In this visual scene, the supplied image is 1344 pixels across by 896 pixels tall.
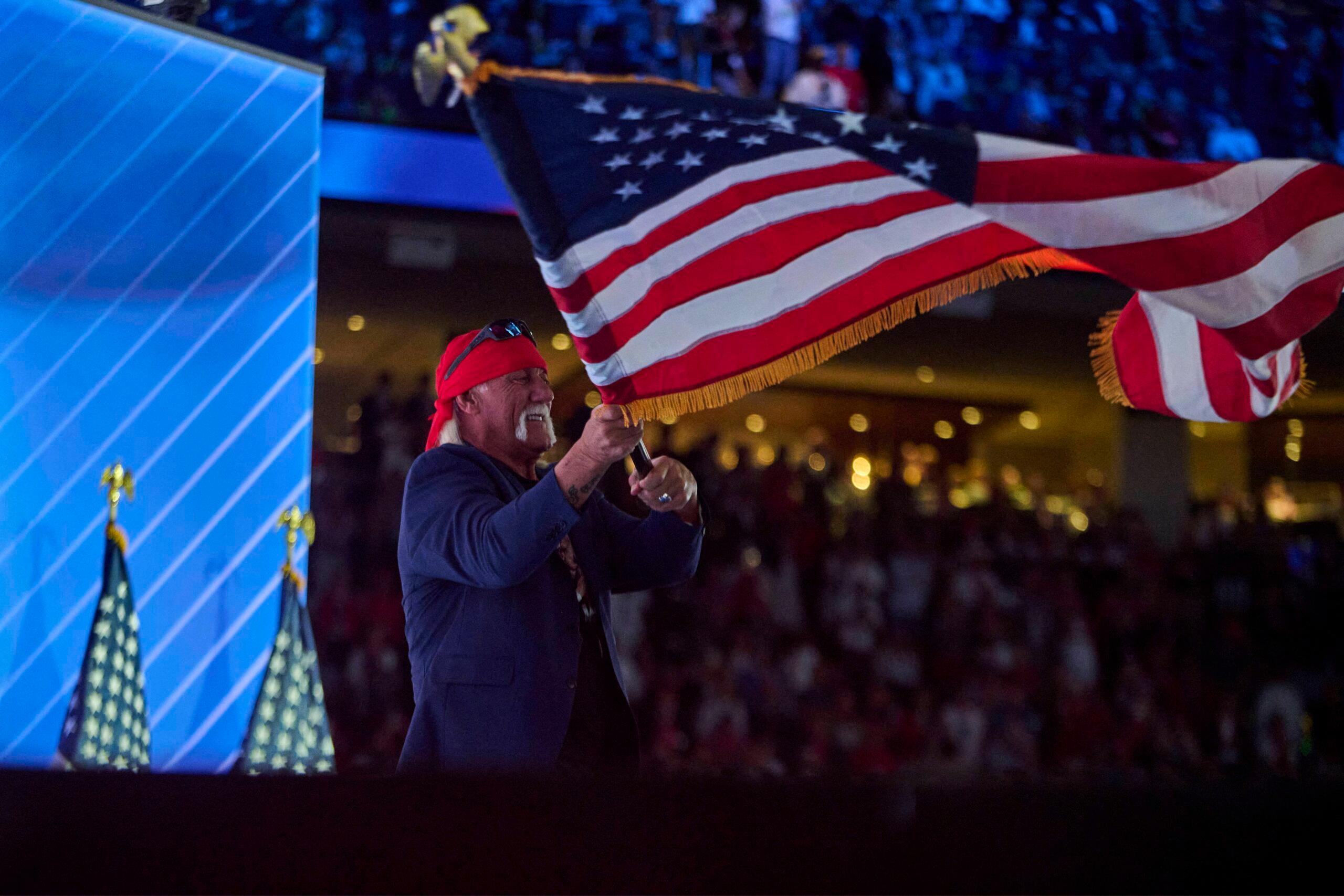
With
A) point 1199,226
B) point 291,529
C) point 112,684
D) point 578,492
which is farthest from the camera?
point 291,529

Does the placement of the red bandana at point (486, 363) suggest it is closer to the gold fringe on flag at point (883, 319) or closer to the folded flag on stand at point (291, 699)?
the gold fringe on flag at point (883, 319)

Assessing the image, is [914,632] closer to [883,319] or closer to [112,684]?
[112,684]

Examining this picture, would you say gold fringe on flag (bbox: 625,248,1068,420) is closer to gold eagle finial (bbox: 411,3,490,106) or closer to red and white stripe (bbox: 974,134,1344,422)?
red and white stripe (bbox: 974,134,1344,422)

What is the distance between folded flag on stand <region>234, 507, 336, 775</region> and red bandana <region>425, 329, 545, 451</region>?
1562 mm

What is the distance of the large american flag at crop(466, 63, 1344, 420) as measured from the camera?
7.27ft

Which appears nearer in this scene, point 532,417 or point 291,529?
point 532,417

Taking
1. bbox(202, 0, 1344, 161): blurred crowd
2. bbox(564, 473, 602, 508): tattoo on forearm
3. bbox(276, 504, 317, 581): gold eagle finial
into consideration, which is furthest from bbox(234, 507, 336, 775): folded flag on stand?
bbox(202, 0, 1344, 161): blurred crowd

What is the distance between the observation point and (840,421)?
1247 centimetres

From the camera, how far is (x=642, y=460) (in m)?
2.20

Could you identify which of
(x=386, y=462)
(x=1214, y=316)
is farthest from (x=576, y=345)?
(x=386, y=462)

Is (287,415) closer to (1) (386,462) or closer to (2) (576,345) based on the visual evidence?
(2) (576,345)

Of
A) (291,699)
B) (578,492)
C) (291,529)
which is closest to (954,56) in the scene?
(291,529)

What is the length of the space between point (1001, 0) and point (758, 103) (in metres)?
7.73

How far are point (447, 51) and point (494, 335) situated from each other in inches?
19.5
